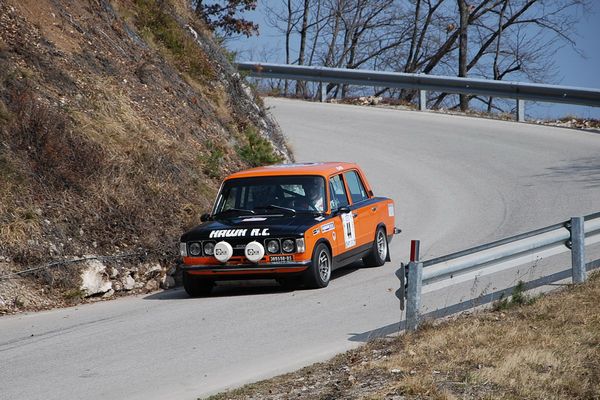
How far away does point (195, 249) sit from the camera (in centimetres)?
1312

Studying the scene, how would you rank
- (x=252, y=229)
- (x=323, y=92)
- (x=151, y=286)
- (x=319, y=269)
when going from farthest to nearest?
(x=323, y=92)
(x=151, y=286)
(x=319, y=269)
(x=252, y=229)

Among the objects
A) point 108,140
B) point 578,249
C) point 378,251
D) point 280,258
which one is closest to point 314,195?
point 280,258

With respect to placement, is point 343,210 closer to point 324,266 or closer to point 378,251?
point 324,266

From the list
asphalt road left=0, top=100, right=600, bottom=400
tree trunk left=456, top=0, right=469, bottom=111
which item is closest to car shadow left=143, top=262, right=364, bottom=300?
asphalt road left=0, top=100, right=600, bottom=400

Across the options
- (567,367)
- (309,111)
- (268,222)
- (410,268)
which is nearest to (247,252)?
(268,222)

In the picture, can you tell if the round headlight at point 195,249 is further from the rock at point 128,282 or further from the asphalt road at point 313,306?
the rock at point 128,282

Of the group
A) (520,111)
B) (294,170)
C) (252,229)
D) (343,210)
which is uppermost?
(520,111)

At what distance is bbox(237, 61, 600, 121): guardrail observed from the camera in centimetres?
2686

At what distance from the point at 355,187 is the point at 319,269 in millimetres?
2443

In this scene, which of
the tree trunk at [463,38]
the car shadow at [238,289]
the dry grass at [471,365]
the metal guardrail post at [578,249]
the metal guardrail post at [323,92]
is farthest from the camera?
the tree trunk at [463,38]

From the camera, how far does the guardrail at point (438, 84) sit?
2686cm

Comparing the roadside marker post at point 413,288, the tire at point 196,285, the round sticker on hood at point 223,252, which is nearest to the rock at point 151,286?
the tire at point 196,285

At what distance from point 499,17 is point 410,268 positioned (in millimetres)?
36491

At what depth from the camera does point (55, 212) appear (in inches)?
555
